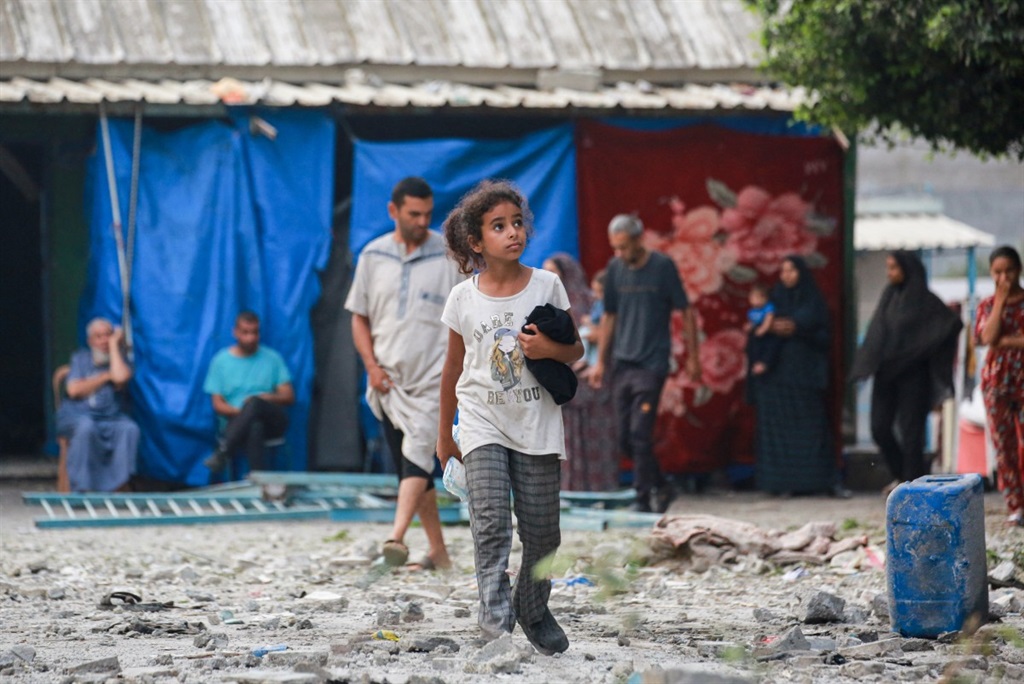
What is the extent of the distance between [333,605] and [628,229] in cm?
435

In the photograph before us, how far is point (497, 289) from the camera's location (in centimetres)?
530

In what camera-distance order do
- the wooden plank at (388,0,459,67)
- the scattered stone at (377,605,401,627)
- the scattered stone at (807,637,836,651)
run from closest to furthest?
the scattered stone at (807,637,836,651) → the scattered stone at (377,605,401,627) → the wooden plank at (388,0,459,67)

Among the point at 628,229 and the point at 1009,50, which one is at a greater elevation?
the point at 1009,50

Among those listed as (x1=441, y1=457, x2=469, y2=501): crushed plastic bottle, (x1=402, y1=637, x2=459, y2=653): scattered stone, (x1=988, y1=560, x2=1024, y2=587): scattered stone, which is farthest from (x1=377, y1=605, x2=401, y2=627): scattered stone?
(x1=988, y1=560, x2=1024, y2=587): scattered stone

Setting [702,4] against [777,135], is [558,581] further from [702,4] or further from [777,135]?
[702,4]

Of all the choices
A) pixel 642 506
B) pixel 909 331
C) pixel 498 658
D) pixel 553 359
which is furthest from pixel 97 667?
pixel 909 331

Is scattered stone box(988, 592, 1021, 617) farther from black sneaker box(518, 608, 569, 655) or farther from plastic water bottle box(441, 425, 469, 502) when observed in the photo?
plastic water bottle box(441, 425, 469, 502)

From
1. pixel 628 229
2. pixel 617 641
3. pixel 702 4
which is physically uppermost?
pixel 702 4

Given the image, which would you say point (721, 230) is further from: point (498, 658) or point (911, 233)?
point (911, 233)

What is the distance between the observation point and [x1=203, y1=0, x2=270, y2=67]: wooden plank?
12.3m

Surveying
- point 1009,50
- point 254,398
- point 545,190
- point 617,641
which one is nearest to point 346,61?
point 545,190

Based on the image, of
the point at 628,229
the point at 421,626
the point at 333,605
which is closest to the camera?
the point at 421,626

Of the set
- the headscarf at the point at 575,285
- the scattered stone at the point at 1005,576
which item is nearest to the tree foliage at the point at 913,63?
the headscarf at the point at 575,285

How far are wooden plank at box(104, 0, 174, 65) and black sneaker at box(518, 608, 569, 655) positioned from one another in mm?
7984
